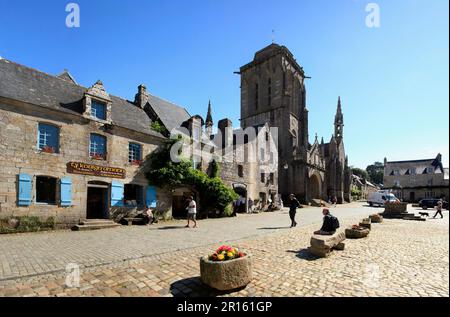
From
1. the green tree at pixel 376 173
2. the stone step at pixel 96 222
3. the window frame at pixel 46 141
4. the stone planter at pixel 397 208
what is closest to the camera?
the window frame at pixel 46 141

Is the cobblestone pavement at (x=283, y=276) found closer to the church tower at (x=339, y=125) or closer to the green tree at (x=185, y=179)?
the green tree at (x=185, y=179)

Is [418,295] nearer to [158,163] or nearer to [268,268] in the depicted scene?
[268,268]

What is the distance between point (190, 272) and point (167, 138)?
472 inches

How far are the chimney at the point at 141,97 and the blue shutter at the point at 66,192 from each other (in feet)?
28.2

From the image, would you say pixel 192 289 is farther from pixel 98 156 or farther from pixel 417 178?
pixel 417 178

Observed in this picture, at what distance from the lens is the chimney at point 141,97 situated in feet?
62.0

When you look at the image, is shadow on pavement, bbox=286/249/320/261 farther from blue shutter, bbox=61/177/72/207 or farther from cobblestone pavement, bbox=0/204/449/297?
blue shutter, bbox=61/177/72/207

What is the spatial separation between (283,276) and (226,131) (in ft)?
60.1

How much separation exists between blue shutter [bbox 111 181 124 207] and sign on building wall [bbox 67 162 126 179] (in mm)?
474

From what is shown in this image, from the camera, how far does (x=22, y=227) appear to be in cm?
1052

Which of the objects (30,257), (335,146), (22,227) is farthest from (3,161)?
(335,146)

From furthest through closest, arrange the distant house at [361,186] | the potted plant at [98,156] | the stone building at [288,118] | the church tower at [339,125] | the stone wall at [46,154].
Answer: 1. the distant house at [361,186]
2. the church tower at [339,125]
3. the stone building at [288,118]
4. the potted plant at [98,156]
5. the stone wall at [46,154]

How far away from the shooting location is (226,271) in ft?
14.5

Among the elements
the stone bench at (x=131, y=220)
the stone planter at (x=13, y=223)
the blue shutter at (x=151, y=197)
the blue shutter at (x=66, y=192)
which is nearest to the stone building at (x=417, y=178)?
the blue shutter at (x=151, y=197)
